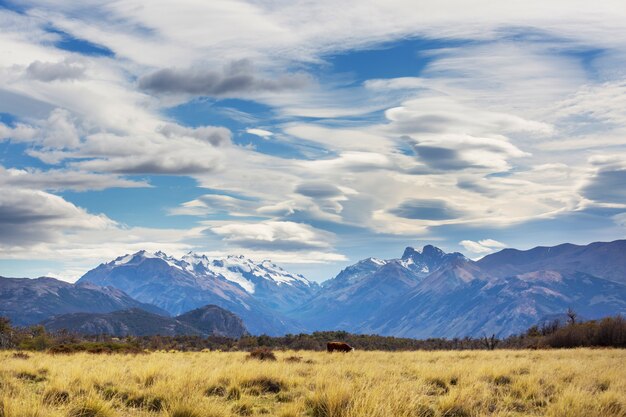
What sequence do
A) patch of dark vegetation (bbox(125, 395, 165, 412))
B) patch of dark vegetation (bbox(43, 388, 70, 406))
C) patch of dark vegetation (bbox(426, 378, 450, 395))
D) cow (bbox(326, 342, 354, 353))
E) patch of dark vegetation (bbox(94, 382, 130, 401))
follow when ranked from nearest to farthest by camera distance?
patch of dark vegetation (bbox(43, 388, 70, 406)) < patch of dark vegetation (bbox(125, 395, 165, 412)) < patch of dark vegetation (bbox(94, 382, 130, 401)) < patch of dark vegetation (bbox(426, 378, 450, 395)) < cow (bbox(326, 342, 354, 353))

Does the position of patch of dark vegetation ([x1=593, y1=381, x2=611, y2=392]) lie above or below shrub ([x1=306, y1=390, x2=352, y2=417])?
below

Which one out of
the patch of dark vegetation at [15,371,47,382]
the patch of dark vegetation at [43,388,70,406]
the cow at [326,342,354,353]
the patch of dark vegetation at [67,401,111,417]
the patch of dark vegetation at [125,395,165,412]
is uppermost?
the patch of dark vegetation at [67,401,111,417]

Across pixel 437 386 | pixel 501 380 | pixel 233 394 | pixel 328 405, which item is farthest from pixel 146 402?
pixel 501 380

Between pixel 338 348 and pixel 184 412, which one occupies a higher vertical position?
pixel 184 412

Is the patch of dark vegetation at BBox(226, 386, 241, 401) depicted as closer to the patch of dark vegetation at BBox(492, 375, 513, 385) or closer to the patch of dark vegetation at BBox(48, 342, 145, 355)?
the patch of dark vegetation at BBox(492, 375, 513, 385)

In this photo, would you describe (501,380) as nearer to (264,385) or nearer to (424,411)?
(424,411)

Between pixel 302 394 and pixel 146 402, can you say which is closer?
pixel 146 402

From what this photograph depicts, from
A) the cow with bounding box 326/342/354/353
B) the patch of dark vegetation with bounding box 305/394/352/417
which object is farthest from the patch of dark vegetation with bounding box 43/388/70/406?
the cow with bounding box 326/342/354/353

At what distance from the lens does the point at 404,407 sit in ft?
32.4

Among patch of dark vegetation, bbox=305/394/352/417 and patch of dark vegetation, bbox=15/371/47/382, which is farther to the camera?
patch of dark vegetation, bbox=15/371/47/382

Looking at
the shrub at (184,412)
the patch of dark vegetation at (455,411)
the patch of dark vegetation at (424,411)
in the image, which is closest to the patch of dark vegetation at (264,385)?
the shrub at (184,412)

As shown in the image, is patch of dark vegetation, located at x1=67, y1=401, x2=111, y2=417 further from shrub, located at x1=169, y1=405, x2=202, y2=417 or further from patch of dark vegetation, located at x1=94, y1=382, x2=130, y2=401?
patch of dark vegetation, located at x1=94, y1=382, x2=130, y2=401

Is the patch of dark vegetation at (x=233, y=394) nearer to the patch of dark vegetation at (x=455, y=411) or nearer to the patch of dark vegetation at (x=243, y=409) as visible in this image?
the patch of dark vegetation at (x=243, y=409)

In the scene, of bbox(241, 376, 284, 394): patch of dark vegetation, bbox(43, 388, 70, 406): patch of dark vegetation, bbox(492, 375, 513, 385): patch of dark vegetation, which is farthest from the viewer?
bbox(492, 375, 513, 385): patch of dark vegetation
